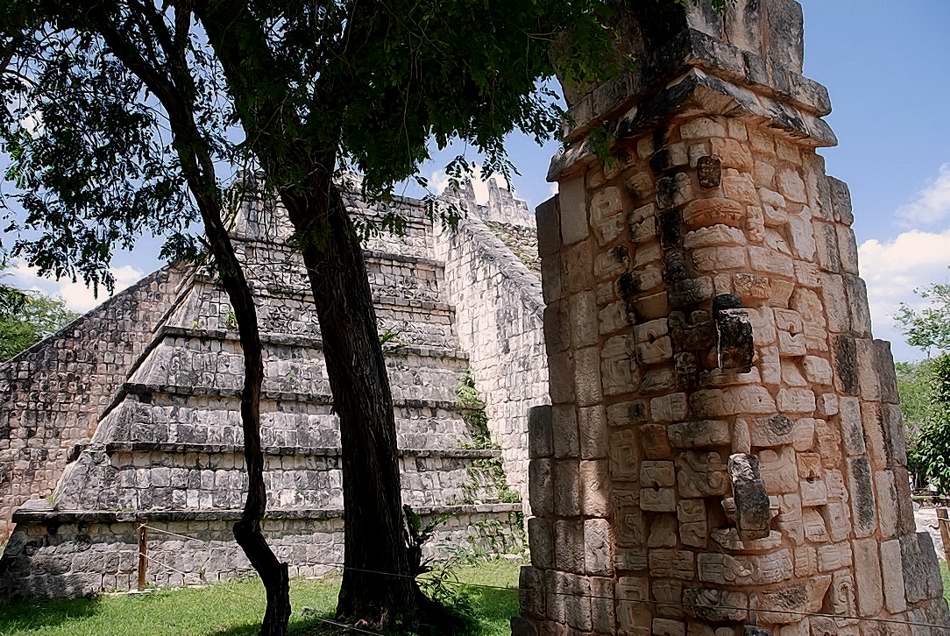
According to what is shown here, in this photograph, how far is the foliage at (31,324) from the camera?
63.9 ft

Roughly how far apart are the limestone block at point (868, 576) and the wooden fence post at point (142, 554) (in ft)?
24.3

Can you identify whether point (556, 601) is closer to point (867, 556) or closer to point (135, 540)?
point (867, 556)

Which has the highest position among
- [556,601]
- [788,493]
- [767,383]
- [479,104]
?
[479,104]

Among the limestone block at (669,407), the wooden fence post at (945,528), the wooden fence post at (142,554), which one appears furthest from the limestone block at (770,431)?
the wooden fence post at (142,554)

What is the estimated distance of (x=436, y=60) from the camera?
436 cm

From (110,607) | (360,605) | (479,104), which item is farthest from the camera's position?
(110,607)

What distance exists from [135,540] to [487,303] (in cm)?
665

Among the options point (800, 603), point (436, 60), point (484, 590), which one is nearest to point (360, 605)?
point (484, 590)

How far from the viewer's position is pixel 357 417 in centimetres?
636

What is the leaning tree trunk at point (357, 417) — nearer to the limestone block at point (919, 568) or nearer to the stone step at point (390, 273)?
the limestone block at point (919, 568)

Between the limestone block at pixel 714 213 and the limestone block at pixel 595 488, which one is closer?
the limestone block at pixel 714 213

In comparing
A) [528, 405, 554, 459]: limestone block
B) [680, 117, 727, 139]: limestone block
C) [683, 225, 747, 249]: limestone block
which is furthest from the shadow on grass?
[680, 117, 727, 139]: limestone block

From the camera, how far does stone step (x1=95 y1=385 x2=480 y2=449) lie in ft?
Result: 30.8

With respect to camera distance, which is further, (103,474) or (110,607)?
(103,474)
